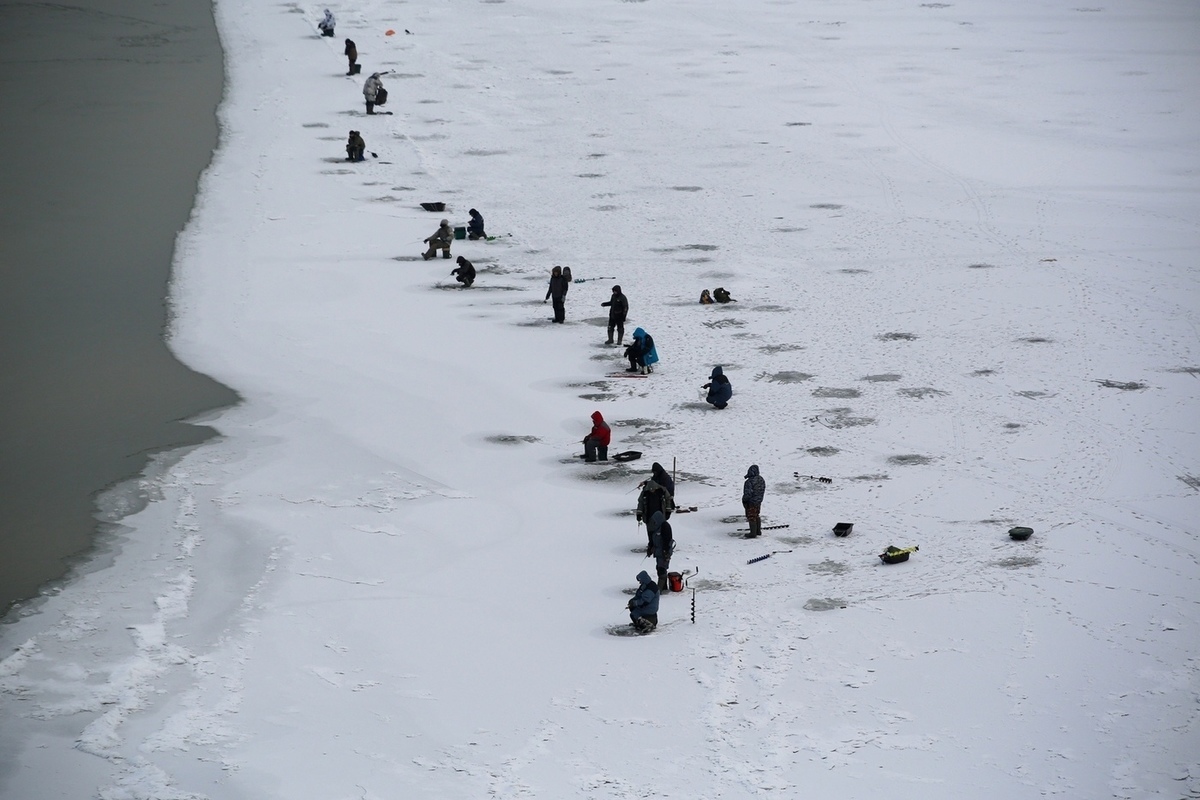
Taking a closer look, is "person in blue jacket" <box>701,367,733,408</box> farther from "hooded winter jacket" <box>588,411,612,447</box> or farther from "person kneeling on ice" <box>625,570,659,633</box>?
"person kneeling on ice" <box>625,570,659,633</box>

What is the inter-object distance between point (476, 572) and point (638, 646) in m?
2.76

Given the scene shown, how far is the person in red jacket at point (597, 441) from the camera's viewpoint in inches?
746

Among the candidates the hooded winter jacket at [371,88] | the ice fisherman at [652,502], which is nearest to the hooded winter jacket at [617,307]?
the ice fisherman at [652,502]

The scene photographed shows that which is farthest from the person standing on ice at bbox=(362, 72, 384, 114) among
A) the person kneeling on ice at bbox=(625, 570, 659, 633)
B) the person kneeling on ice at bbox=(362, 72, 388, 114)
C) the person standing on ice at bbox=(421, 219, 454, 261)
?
the person kneeling on ice at bbox=(625, 570, 659, 633)

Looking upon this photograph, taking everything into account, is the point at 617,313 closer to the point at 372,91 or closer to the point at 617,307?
the point at 617,307

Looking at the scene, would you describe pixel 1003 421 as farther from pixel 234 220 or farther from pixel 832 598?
pixel 234 220

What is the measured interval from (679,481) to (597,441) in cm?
135

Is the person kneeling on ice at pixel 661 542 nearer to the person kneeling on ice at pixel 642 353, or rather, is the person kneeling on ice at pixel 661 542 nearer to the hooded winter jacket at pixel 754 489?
the hooded winter jacket at pixel 754 489

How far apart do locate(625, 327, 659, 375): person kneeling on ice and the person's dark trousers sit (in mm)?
3592

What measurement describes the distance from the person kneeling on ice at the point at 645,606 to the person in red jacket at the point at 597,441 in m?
4.96

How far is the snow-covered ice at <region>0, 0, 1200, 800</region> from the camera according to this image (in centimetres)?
1203

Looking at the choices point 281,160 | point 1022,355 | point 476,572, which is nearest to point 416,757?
point 476,572

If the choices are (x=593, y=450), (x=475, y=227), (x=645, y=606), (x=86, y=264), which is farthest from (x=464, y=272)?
(x=645, y=606)

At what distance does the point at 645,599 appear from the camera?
1398 cm
